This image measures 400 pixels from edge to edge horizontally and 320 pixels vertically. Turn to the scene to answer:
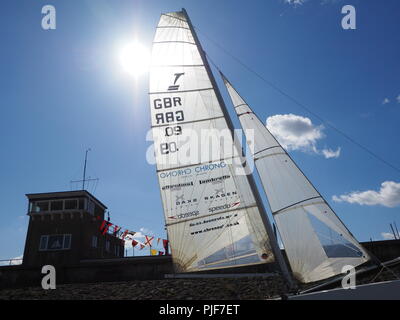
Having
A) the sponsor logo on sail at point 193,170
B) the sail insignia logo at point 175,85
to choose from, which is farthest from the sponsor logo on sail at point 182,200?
the sail insignia logo at point 175,85

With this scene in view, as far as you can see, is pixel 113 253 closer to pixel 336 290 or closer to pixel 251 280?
pixel 251 280

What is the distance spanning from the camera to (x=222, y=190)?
10555mm

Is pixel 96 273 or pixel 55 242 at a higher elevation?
pixel 55 242

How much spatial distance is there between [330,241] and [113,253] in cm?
3920

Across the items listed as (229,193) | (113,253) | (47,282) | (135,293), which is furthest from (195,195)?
(113,253)

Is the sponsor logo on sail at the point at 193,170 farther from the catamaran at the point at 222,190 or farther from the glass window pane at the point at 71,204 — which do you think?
the glass window pane at the point at 71,204

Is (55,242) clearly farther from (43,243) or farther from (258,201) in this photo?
(258,201)

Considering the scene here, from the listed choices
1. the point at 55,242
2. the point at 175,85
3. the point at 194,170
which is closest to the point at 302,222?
the point at 194,170

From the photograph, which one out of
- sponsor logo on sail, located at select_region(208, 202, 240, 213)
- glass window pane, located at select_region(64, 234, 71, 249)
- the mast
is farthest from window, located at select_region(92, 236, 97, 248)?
the mast

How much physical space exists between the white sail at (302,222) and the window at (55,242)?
2796cm

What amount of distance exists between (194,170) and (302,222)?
410cm

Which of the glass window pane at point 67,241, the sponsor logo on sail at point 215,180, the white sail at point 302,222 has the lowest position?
the white sail at point 302,222

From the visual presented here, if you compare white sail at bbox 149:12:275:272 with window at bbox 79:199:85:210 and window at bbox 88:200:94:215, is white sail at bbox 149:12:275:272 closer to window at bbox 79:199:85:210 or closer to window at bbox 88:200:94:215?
window at bbox 79:199:85:210

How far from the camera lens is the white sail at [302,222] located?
899 cm
